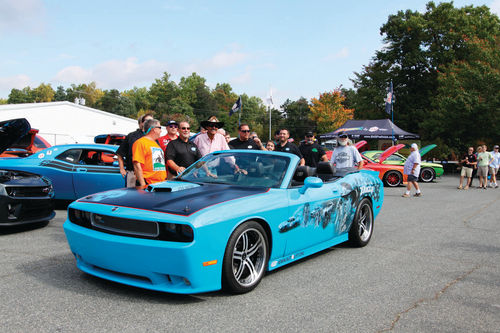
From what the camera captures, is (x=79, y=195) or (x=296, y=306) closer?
(x=296, y=306)

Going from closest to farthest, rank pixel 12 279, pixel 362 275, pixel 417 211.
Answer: pixel 12 279 → pixel 362 275 → pixel 417 211

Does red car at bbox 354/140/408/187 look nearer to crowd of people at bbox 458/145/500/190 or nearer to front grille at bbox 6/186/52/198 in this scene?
crowd of people at bbox 458/145/500/190

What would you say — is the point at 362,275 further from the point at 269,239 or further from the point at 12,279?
the point at 12,279

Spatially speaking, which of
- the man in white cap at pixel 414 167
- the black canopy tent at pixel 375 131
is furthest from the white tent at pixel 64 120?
the man in white cap at pixel 414 167

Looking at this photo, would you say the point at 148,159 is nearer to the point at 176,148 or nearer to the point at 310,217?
the point at 176,148

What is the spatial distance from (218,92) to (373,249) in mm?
102142

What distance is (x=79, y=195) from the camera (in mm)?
8172

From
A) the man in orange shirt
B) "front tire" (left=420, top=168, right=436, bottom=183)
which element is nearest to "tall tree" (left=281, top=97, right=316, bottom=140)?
"front tire" (left=420, top=168, right=436, bottom=183)

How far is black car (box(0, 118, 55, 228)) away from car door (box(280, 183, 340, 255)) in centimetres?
390

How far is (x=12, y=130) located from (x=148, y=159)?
7.49 feet

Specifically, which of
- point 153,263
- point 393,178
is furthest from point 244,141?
point 393,178

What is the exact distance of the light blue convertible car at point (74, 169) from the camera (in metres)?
8.08

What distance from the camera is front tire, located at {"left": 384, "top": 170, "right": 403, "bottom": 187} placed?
16672 mm

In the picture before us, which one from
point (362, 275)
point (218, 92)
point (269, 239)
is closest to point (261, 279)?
point (269, 239)
